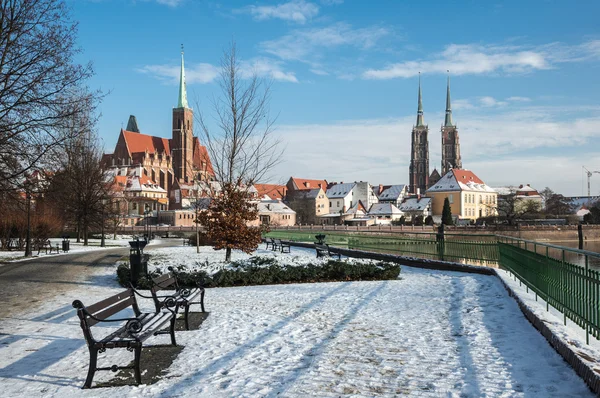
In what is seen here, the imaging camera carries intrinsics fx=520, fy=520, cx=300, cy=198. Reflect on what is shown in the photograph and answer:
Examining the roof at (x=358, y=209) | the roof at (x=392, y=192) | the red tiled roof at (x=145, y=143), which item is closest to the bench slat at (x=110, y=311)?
the roof at (x=358, y=209)

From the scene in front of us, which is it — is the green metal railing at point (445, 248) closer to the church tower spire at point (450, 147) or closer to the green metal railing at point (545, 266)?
the green metal railing at point (545, 266)

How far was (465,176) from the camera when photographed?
11281cm

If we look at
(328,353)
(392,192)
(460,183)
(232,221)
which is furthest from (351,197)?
(328,353)

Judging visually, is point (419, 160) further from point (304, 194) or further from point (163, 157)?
point (163, 157)

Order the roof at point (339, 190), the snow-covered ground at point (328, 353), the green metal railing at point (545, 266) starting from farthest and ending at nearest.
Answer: the roof at point (339, 190) → the green metal railing at point (545, 266) → the snow-covered ground at point (328, 353)

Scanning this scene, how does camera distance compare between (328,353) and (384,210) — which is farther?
(384,210)

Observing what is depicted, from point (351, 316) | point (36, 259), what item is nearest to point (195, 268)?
point (351, 316)

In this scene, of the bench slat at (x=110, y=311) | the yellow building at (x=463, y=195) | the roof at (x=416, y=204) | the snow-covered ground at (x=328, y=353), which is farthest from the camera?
the roof at (x=416, y=204)

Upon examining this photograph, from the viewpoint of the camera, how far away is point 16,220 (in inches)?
1185

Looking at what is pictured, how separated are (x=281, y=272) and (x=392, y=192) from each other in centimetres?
11826

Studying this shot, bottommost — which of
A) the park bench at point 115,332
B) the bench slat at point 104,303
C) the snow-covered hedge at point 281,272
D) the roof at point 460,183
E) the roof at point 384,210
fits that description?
the snow-covered hedge at point 281,272

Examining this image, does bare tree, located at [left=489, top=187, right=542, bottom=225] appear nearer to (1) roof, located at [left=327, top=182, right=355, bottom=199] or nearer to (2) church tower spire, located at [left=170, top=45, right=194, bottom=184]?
(1) roof, located at [left=327, top=182, right=355, bottom=199]

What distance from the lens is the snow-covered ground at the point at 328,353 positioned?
561cm

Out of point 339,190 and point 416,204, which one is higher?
point 339,190
